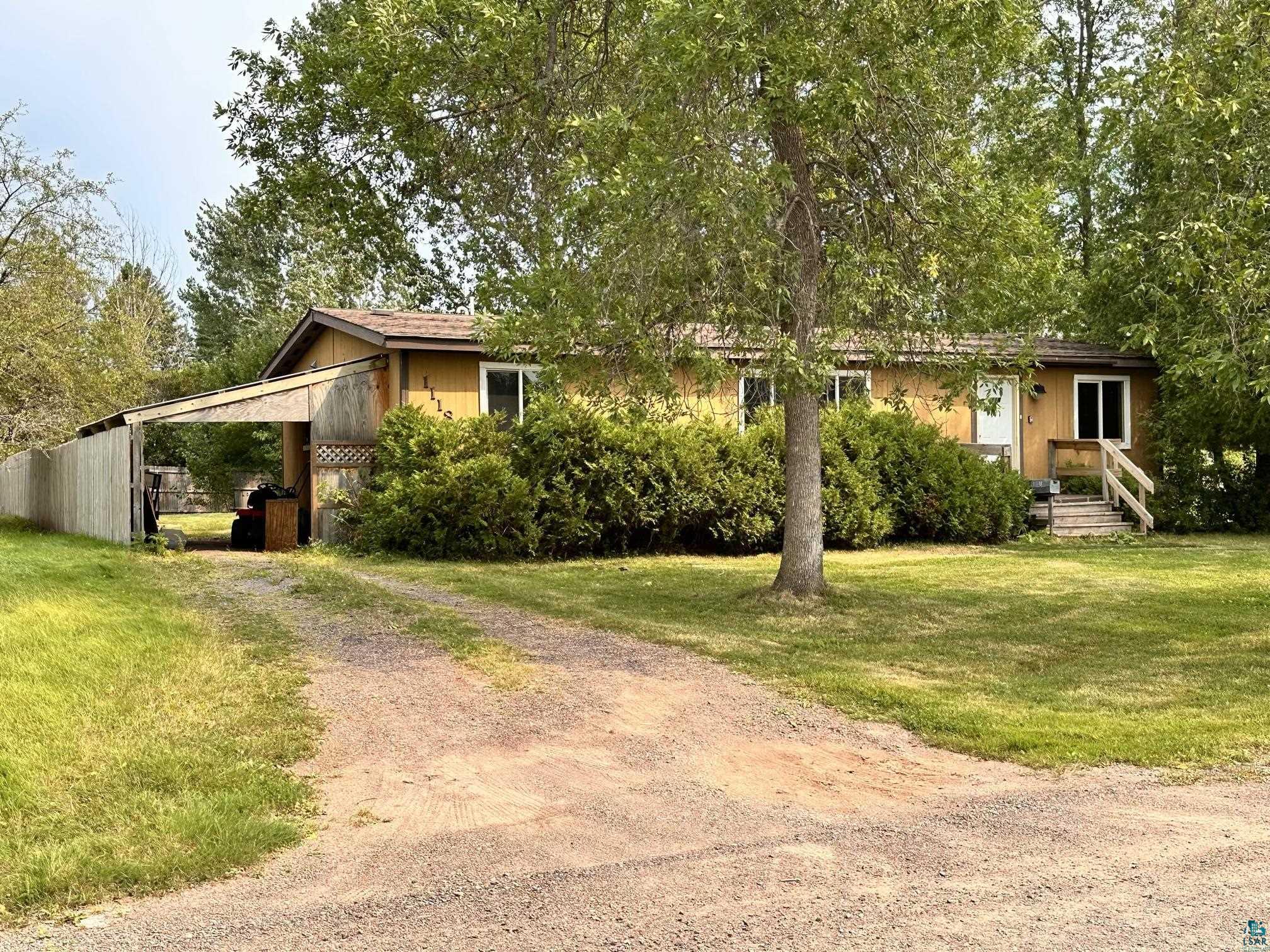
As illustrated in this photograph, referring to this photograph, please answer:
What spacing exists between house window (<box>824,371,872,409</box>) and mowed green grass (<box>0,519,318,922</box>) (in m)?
5.75

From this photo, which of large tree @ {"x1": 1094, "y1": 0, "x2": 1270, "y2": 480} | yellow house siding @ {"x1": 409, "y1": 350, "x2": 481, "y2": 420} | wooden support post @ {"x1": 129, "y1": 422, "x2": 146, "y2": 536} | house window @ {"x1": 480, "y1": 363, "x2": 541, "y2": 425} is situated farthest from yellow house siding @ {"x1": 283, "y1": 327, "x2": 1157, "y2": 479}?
large tree @ {"x1": 1094, "y1": 0, "x2": 1270, "y2": 480}

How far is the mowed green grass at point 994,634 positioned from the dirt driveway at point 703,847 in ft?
2.19

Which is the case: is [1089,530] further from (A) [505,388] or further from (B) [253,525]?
(B) [253,525]

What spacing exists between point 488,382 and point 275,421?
10.9 ft

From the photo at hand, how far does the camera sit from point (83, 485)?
17766 mm

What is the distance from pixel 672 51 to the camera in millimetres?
8516

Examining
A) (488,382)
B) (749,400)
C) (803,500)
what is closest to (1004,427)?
(749,400)

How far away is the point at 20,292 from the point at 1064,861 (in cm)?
2076

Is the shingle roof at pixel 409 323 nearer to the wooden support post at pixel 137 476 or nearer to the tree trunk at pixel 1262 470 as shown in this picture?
the wooden support post at pixel 137 476

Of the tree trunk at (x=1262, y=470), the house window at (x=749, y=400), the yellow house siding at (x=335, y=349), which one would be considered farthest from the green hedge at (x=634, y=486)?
the tree trunk at (x=1262, y=470)

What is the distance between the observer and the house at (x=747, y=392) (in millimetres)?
16250

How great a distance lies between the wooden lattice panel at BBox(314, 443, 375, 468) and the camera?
52.8 feet

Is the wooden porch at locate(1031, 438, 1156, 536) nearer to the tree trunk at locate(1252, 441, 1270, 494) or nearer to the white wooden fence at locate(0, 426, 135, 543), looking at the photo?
the tree trunk at locate(1252, 441, 1270, 494)

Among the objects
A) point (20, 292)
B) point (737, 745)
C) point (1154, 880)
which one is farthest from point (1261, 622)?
point (20, 292)
